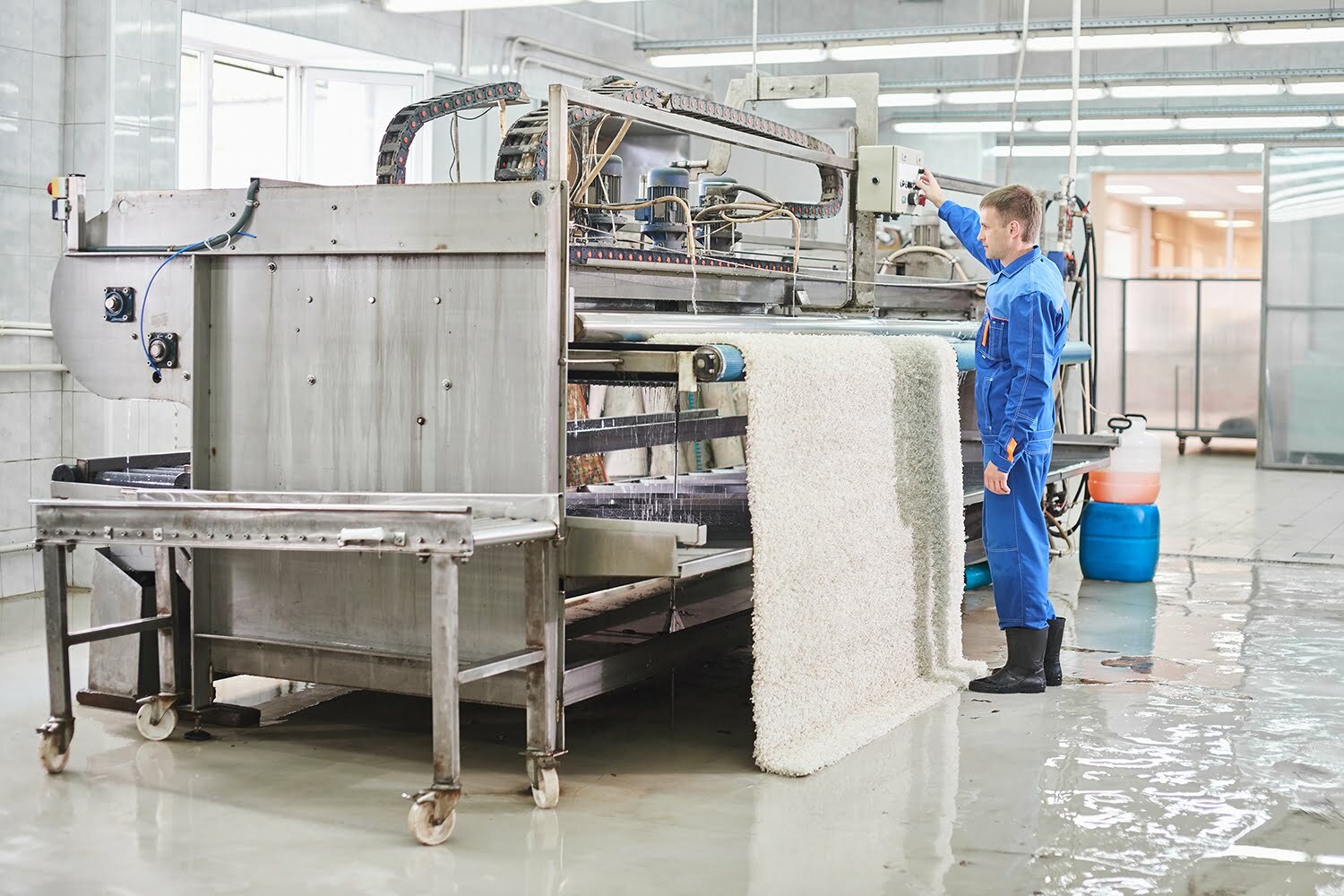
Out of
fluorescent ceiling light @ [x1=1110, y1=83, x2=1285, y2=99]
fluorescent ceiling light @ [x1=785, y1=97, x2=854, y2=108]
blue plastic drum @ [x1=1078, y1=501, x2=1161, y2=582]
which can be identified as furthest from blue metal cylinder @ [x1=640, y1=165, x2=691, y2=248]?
fluorescent ceiling light @ [x1=785, y1=97, x2=854, y2=108]

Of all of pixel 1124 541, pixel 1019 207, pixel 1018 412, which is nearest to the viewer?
pixel 1018 412

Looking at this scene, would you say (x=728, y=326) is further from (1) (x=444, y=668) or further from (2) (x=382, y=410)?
(1) (x=444, y=668)

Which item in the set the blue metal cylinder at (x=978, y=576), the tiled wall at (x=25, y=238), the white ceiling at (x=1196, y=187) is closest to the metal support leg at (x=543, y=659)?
the blue metal cylinder at (x=978, y=576)

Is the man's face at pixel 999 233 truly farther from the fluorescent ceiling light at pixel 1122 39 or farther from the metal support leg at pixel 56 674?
the fluorescent ceiling light at pixel 1122 39

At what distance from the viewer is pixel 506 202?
3.11m

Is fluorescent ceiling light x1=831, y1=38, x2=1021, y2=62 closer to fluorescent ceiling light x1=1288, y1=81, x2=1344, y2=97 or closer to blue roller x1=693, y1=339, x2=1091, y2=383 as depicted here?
fluorescent ceiling light x1=1288, y1=81, x2=1344, y2=97

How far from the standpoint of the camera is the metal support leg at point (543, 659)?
10.2 ft

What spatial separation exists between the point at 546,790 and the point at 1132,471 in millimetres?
3690

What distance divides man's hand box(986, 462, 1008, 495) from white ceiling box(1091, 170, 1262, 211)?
1092 centimetres

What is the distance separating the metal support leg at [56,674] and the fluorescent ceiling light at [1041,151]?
1217 cm

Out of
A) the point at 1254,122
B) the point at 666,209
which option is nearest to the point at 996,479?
the point at 666,209

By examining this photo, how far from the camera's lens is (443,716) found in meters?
2.83

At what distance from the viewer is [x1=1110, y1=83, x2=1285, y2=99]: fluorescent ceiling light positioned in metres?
10.8

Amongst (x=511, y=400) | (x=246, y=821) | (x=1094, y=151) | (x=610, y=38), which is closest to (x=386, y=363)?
(x=511, y=400)
